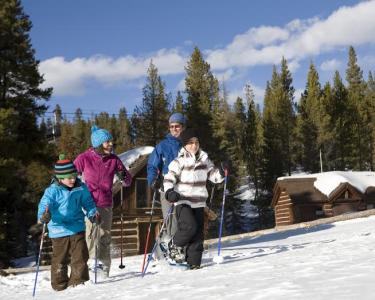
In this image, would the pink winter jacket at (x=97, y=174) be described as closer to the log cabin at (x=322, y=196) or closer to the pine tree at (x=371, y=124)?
the log cabin at (x=322, y=196)

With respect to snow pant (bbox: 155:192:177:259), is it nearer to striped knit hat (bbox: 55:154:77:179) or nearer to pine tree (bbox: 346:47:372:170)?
striped knit hat (bbox: 55:154:77:179)

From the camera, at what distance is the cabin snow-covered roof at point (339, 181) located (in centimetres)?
4176

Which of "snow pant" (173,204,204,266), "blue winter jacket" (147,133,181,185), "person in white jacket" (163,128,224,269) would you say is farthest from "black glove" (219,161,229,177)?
"blue winter jacket" (147,133,181,185)

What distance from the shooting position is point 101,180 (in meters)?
7.50

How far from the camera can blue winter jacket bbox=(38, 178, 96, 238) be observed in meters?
6.70

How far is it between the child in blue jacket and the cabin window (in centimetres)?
2045

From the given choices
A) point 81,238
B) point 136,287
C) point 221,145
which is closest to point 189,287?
point 136,287

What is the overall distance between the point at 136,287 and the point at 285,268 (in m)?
1.45

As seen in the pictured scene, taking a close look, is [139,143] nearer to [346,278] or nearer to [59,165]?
[59,165]

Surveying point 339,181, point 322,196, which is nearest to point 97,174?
point 322,196

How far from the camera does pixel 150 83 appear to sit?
44625mm

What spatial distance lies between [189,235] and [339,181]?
37468 millimetres

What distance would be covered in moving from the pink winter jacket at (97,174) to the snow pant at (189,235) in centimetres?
135

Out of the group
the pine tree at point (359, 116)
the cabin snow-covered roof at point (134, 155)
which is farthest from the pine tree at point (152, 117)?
the pine tree at point (359, 116)
